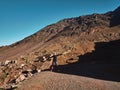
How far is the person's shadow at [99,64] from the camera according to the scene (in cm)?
3536

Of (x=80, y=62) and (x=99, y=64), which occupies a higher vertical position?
(x=80, y=62)

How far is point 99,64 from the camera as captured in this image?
138 ft

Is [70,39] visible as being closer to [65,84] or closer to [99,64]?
[99,64]

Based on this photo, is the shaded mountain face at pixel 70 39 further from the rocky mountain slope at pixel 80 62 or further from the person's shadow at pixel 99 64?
the person's shadow at pixel 99 64

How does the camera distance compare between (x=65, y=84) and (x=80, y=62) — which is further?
(x=80, y=62)

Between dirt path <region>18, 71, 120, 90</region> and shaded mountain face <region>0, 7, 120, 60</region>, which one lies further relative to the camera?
shaded mountain face <region>0, 7, 120, 60</region>

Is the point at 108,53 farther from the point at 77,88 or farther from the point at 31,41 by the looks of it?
the point at 31,41

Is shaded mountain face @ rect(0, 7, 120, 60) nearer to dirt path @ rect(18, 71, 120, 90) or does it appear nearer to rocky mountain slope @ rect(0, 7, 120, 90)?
rocky mountain slope @ rect(0, 7, 120, 90)

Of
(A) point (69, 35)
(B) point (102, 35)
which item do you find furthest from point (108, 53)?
(A) point (69, 35)

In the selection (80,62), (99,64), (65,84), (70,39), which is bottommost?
(65,84)

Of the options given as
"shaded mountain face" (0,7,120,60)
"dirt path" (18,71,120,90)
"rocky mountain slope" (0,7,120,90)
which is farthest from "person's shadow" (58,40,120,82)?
"shaded mountain face" (0,7,120,60)

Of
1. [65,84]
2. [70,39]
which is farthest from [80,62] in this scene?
[70,39]

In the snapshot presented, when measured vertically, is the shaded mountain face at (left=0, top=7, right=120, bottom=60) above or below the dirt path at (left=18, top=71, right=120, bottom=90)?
above

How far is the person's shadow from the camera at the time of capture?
3536 cm
